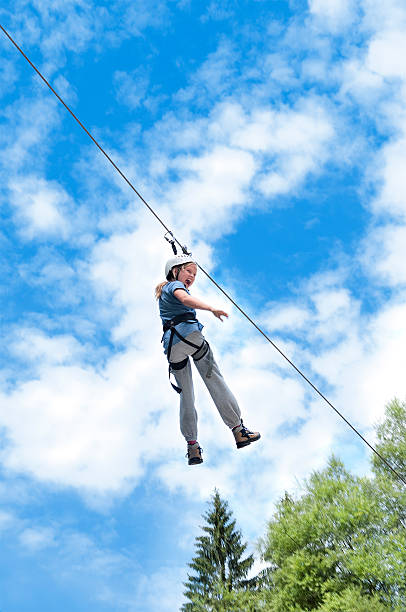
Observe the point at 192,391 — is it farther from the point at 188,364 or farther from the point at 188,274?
the point at 188,274

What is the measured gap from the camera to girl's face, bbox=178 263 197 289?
6.18m

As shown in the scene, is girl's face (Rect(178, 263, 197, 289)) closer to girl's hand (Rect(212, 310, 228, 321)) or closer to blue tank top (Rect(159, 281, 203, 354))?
blue tank top (Rect(159, 281, 203, 354))

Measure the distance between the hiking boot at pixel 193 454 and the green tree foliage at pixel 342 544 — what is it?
19.5 meters

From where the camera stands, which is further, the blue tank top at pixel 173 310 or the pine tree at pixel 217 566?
the pine tree at pixel 217 566

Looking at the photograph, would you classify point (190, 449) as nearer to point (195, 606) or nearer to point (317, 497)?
point (317, 497)

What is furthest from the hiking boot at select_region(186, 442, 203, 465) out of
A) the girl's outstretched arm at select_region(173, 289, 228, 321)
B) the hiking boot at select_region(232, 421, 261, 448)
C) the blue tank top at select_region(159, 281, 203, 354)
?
the girl's outstretched arm at select_region(173, 289, 228, 321)

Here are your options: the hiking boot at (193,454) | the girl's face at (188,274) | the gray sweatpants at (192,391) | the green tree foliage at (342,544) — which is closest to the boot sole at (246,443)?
the gray sweatpants at (192,391)

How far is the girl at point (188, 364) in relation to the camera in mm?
5953

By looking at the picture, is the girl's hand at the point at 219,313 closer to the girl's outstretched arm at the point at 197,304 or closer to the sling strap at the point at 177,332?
the girl's outstretched arm at the point at 197,304

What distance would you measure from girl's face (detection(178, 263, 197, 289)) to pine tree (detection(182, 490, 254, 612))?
27.0 meters

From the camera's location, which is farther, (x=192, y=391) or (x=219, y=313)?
(x=192, y=391)

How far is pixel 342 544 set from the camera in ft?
84.8

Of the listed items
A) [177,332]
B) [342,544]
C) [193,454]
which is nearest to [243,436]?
[193,454]

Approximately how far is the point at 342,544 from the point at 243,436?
2282 cm
